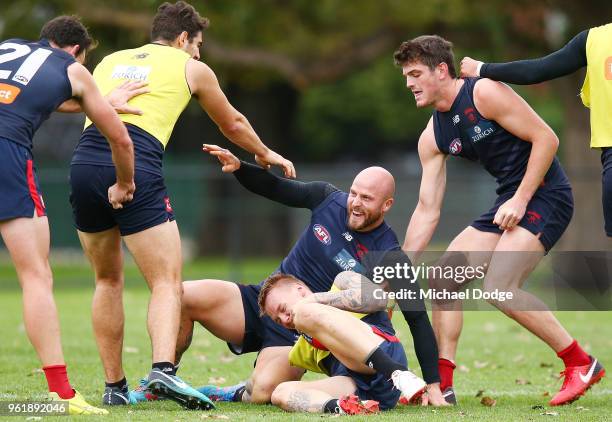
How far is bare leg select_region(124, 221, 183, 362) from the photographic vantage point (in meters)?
6.19

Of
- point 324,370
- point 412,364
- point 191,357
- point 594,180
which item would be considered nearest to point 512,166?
point 324,370

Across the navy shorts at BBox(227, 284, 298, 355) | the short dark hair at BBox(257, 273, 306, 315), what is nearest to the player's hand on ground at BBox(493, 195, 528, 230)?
the short dark hair at BBox(257, 273, 306, 315)

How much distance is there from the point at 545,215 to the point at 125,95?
2773 mm

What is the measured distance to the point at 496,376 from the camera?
829cm

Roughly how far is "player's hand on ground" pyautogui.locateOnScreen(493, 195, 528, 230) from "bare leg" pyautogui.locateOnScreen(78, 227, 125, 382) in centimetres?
239

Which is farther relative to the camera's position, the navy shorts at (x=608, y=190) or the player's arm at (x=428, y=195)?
the player's arm at (x=428, y=195)

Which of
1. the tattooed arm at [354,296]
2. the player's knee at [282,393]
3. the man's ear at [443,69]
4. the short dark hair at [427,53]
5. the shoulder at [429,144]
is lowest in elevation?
the player's knee at [282,393]

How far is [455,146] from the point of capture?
22.9 feet

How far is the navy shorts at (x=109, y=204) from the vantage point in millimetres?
6254

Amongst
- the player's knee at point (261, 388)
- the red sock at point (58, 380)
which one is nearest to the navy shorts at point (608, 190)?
the player's knee at point (261, 388)

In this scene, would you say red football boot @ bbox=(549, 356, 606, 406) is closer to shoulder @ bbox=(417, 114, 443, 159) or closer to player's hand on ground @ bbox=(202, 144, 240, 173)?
shoulder @ bbox=(417, 114, 443, 159)

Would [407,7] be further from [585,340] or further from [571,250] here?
[585,340]

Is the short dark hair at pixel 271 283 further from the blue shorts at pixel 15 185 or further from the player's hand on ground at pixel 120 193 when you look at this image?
the blue shorts at pixel 15 185

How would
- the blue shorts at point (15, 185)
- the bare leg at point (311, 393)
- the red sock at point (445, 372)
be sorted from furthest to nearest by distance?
the red sock at point (445, 372) → the bare leg at point (311, 393) → the blue shorts at point (15, 185)
